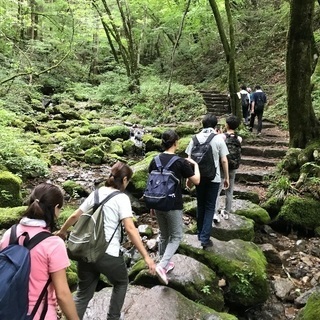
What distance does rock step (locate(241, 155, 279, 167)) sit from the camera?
1082 centimetres

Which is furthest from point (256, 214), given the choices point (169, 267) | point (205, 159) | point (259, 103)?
point (259, 103)

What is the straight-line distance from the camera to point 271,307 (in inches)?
204

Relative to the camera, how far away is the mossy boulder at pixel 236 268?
5.11 m

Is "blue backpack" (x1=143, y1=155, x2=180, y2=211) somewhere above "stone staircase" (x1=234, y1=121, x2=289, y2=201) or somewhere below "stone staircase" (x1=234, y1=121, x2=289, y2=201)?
above

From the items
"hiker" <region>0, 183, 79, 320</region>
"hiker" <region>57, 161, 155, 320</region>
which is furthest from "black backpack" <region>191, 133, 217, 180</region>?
"hiker" <region>0, 183, 79, 320</region>

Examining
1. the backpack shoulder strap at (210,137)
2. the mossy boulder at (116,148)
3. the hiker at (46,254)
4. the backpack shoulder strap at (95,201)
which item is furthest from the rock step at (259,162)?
the hiker at (46,254)

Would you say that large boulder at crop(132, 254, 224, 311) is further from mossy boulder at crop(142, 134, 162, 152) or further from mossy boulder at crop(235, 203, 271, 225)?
mossy boulder at crop(142, 134, 162, 152)

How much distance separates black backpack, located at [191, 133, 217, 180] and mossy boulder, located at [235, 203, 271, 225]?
2.83 m

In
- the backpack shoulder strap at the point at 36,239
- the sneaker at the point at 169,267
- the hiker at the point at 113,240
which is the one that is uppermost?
the backpack shoulder strap at the point at 36,239

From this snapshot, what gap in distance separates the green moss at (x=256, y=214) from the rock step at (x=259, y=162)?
10.9 ft

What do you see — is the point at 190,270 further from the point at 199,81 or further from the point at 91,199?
the point at 199,81

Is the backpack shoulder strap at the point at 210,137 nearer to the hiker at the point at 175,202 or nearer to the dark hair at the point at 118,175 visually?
the hiker at the point at 175,202

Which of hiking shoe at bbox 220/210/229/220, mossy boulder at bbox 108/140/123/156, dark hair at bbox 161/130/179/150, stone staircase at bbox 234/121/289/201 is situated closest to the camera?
dark hair at bbox 161/130/179/150

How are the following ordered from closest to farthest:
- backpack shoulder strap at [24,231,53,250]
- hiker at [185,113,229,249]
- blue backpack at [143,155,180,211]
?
backpack shoulder strap at [24,231,53,250]
blue backpack at [143,155,180,211]
hiker at [185,113,229,249]
